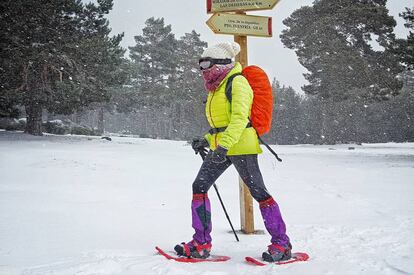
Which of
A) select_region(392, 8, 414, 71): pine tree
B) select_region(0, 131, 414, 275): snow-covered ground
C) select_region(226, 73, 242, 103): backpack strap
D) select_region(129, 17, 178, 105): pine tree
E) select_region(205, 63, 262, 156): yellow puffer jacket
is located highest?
select_region(129, 17, 178, 105): pine tree

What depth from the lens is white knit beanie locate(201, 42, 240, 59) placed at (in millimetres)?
3473

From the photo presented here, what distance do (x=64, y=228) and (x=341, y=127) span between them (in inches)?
1860

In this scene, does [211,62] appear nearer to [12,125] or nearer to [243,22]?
[243,22]

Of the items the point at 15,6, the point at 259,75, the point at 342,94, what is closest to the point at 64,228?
the point at 259,75

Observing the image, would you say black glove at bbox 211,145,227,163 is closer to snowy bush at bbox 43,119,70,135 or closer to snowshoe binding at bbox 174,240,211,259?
snowshoe binding at bbox 174,240,211,259

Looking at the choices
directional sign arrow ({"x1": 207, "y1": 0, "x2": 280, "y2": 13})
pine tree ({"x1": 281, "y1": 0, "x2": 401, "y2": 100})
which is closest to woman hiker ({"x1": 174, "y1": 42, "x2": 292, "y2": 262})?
directional sign arrow ({"x1": 207, "y1": 0, "x2": 280, "y2": 13})

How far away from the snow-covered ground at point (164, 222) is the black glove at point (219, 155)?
91 centimetres

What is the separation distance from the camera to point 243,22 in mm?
4445

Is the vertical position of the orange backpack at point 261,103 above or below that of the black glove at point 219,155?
above

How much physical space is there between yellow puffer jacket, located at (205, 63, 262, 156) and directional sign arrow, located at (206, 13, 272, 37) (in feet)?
3.42

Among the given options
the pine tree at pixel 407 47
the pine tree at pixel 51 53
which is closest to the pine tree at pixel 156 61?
the pine tree at pixel 51 53

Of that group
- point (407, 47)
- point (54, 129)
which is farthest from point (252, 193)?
point (54, 129)

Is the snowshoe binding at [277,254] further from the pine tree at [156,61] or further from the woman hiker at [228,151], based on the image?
the pine tree at [156,61]

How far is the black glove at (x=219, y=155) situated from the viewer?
3092mm
